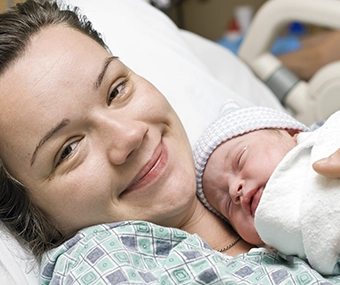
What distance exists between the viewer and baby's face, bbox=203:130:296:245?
48.1 inches

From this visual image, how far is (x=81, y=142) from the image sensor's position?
116 cm

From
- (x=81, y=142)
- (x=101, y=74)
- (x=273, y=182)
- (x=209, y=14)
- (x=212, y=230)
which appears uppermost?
(x=101, y=74)

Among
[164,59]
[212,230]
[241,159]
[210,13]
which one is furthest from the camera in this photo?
[210,13]

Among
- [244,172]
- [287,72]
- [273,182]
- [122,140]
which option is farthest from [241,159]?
[287,72]

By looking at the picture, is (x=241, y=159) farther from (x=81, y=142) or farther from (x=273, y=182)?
(x=81, y=142)

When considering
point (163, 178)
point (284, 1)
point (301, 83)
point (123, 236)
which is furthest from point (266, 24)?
point (123, 236)

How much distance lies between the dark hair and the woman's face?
0.06 feet

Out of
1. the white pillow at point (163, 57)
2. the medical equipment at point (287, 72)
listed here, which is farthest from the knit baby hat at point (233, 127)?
the medical equipment at point (287, 72)

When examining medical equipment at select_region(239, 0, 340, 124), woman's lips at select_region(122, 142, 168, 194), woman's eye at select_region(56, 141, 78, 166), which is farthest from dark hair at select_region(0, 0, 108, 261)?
medical equipment at select_region(239, 0, 340, 124)

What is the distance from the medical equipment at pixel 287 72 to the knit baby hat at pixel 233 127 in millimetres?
582

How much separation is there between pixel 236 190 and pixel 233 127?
6.9 inches

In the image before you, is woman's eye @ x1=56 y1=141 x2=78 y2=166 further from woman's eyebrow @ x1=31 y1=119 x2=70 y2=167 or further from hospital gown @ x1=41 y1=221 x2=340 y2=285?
hospital gown @ x1=41 y1=221 x2=340 y2=285

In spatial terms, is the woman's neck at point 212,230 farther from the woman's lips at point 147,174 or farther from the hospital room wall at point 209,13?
the hospital room wall at point 209,13

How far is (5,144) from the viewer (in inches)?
46.1
